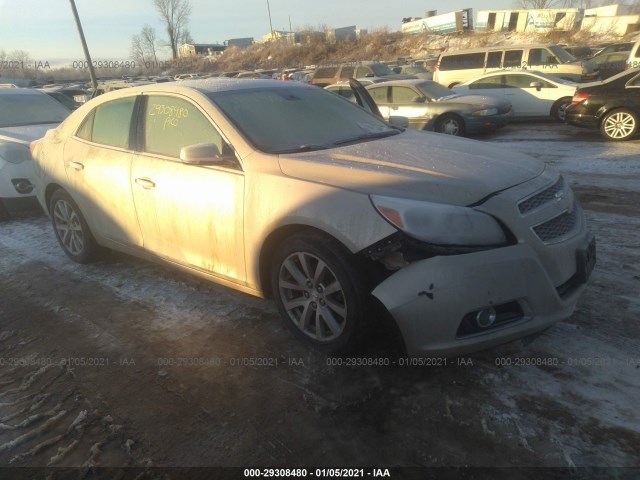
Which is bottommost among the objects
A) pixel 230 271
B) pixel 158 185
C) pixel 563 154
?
pixel 563 154

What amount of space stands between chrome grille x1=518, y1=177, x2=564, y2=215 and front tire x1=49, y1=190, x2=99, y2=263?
3737 mm

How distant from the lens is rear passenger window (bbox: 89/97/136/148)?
3809 millimetres

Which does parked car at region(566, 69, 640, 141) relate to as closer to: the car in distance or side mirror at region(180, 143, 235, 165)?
the car in distance

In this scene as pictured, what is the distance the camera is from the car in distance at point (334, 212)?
7.50 feet

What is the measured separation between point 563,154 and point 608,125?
1794 millimetres

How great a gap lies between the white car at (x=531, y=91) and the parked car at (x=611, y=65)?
13.0 ft

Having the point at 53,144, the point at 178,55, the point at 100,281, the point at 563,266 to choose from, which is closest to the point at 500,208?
the point at 563,266

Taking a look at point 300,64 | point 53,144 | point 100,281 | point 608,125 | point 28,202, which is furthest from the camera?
point 300,64

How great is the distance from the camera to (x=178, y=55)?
81500mm

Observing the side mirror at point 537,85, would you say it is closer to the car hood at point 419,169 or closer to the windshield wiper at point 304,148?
the car hood at point 419,169

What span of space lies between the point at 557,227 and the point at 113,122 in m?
3.53

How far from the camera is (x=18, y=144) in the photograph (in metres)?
6.00

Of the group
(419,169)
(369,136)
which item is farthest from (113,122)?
(419,169)

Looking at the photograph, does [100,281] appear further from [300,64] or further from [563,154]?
[300,64]
